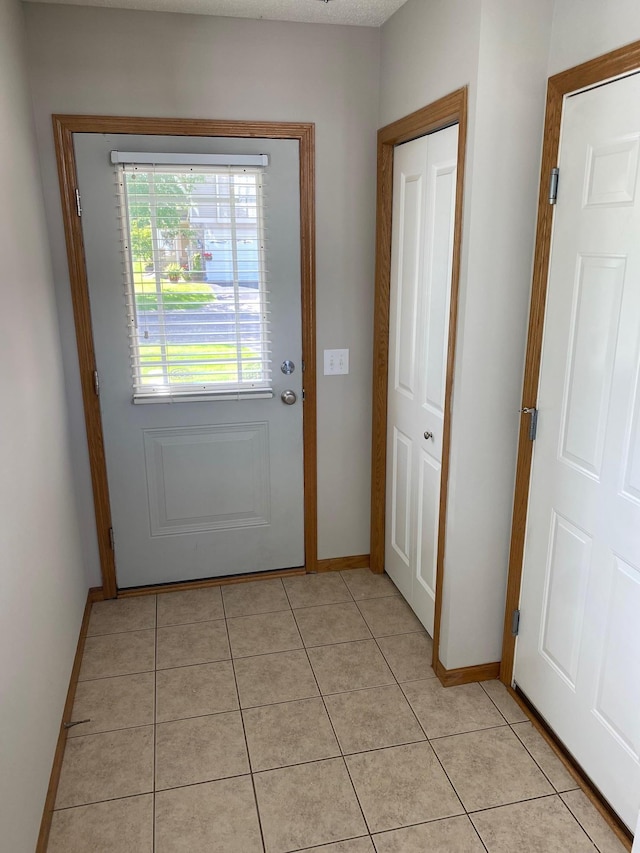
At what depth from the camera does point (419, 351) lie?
2.59 meters

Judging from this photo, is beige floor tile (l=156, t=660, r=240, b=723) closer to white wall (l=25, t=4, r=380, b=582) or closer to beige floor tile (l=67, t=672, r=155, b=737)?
beige floor tile (l=67, t=672, r=155, b=737)

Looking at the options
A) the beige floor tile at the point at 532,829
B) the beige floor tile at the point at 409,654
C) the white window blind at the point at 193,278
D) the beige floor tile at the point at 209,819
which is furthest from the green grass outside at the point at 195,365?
the beige floor tile at the point at 532,829

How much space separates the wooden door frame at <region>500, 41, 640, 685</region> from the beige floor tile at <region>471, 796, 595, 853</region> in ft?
1.80

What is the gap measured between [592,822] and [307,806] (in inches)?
32.7

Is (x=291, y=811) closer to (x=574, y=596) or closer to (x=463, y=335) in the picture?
(x=574, y=596)

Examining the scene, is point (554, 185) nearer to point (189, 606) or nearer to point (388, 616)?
point (388, 616)

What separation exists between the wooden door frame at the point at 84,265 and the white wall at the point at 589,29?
114 cm

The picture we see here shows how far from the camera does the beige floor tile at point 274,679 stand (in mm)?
2367

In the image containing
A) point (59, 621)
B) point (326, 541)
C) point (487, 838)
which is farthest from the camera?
point (326, 541)

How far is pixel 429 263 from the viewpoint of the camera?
2.44 m

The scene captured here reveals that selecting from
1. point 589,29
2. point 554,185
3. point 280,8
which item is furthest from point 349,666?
point 280,8

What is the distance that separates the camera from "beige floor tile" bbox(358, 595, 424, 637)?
9.10 ft

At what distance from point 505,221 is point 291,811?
76.0 inches

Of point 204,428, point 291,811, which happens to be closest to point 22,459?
point 204,428
